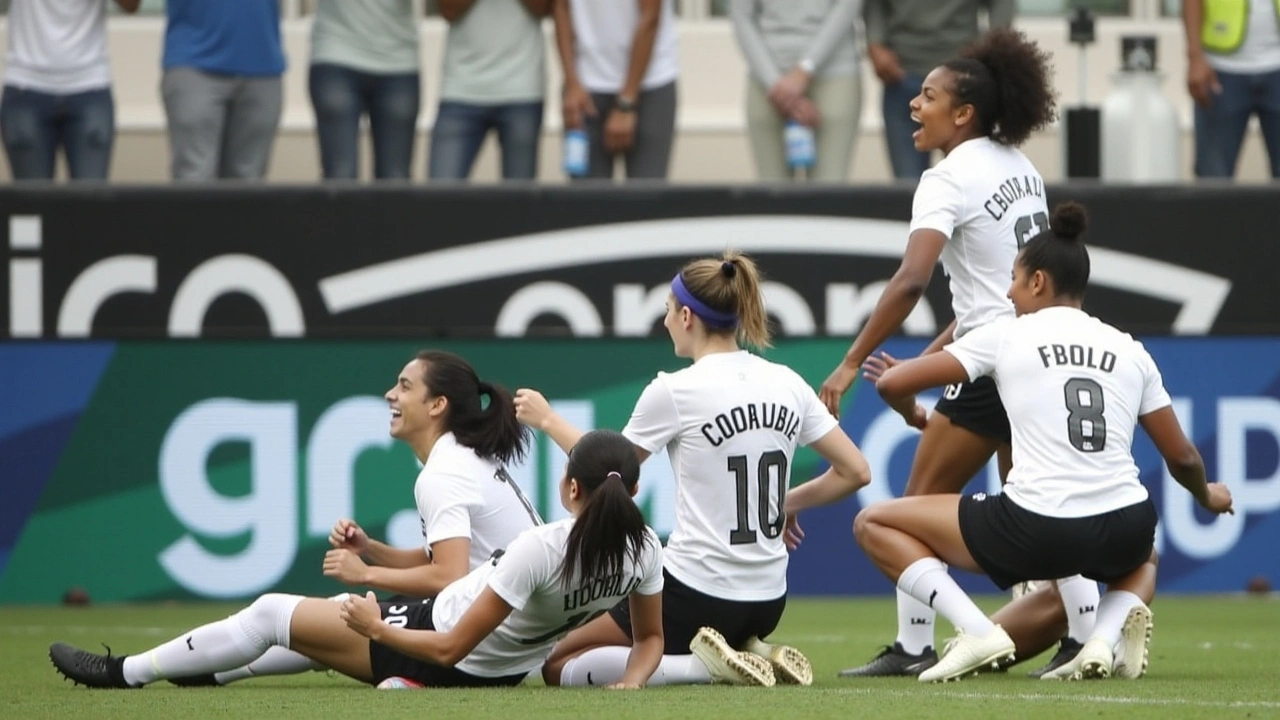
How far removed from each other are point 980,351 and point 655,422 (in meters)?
1.01

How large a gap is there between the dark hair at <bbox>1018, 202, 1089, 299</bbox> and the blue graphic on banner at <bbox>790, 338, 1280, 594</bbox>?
13.7 feet

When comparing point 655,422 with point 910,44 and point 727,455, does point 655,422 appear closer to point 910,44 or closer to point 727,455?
point 727,455

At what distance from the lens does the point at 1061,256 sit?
6.70 meters

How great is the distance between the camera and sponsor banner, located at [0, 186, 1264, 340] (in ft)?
35.1

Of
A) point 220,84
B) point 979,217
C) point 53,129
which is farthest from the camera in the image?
point 53,129

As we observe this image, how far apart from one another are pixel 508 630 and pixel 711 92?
9939mm

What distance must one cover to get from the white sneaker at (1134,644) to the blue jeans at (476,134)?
5.24 meters

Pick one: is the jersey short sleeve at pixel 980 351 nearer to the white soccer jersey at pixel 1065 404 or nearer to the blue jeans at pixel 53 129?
the white soccer jersey at pixel 1065 404

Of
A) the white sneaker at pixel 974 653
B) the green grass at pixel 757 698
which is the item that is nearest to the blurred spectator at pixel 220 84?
the green grass at pixel 757 698

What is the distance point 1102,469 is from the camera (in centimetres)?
656

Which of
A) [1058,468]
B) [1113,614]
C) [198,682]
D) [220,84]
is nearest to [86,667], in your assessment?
[198,682]

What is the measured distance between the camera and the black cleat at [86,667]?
667 cm

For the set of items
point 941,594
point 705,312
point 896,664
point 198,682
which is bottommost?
point 896,664

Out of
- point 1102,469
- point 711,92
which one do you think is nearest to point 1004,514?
point 1102,469
